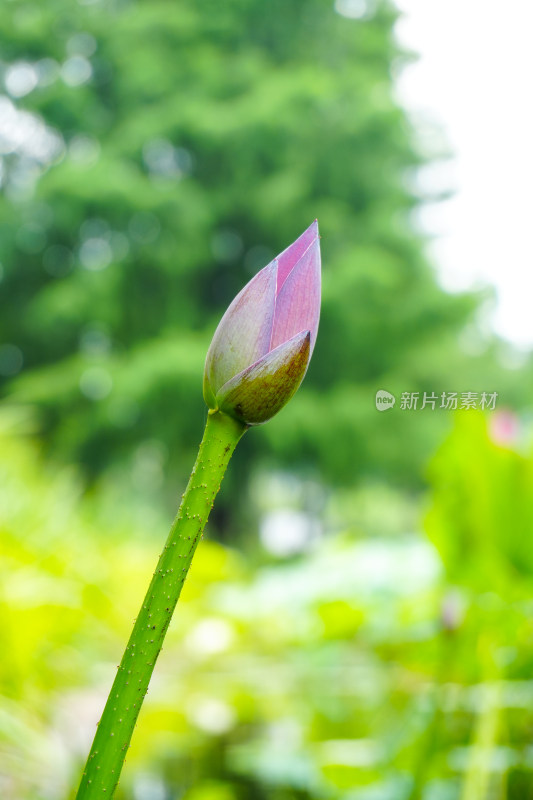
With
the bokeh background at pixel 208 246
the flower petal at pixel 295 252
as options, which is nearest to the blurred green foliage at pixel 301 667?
the flower petal at pixel 295 252

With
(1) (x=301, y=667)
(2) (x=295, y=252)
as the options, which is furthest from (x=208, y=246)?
(2) (x=295, y=252)

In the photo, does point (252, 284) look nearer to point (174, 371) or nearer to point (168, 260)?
point (174, 371)

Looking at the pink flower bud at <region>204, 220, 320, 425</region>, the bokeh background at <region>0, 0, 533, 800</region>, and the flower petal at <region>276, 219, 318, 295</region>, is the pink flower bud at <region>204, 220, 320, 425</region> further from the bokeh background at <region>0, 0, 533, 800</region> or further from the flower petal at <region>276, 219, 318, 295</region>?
the bokeh background at <region>0, 0, 533, 800</region>

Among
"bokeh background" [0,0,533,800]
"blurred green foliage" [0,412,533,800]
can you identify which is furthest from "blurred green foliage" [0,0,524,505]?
"blurred green foliage" [0,412,533,800]

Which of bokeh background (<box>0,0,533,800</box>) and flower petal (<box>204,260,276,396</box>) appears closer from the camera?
flower petal (<box>204,260,276,396</box>)

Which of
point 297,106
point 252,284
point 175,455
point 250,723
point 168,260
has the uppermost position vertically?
point 297,106

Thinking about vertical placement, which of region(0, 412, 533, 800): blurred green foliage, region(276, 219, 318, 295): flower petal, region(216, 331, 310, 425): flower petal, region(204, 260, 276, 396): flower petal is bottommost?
region(216, 331, 310, 425): flower petal

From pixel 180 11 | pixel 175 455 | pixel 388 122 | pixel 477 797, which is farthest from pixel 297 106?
pixel 477 797
